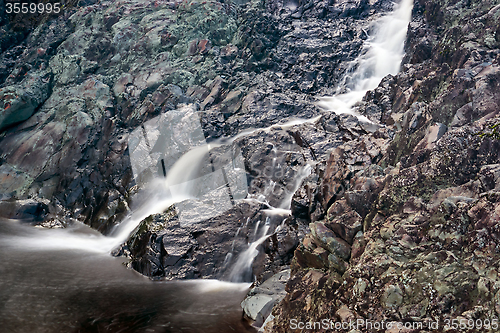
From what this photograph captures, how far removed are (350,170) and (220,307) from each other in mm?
6843

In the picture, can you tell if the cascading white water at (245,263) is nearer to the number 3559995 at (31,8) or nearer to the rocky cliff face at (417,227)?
the rocky cliff face at (417,227)

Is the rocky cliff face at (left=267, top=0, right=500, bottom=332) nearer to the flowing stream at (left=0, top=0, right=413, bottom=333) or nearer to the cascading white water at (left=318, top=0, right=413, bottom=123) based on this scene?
the flowing stream at (left=0, top=0, right=413, bottom=333)

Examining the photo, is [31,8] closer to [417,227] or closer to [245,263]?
[245,263]

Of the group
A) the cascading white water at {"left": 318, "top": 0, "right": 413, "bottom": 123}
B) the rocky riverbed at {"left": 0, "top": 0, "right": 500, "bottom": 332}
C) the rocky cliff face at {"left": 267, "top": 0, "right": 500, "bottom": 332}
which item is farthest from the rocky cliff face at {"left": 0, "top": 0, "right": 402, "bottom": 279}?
the rocky cliff face at {"left": 267, "top": 0, "right": 500, "bottom": 332}

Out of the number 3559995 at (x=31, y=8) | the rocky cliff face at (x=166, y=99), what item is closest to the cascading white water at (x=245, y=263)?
the rocky cliff face at (x=166, y=99)

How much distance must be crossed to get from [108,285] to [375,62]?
23.0 m

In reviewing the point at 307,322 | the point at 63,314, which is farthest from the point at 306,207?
the point at 63,314

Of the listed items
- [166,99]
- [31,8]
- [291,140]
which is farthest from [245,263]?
[31,8]

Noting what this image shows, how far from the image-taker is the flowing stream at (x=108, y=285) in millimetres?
11086

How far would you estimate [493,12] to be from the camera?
15016mm

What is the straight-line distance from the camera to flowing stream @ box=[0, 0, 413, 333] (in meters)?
11.1

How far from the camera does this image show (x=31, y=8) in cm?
3775

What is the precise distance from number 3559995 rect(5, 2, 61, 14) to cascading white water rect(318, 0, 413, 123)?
1213 inches

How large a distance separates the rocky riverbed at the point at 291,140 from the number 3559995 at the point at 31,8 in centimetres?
74
